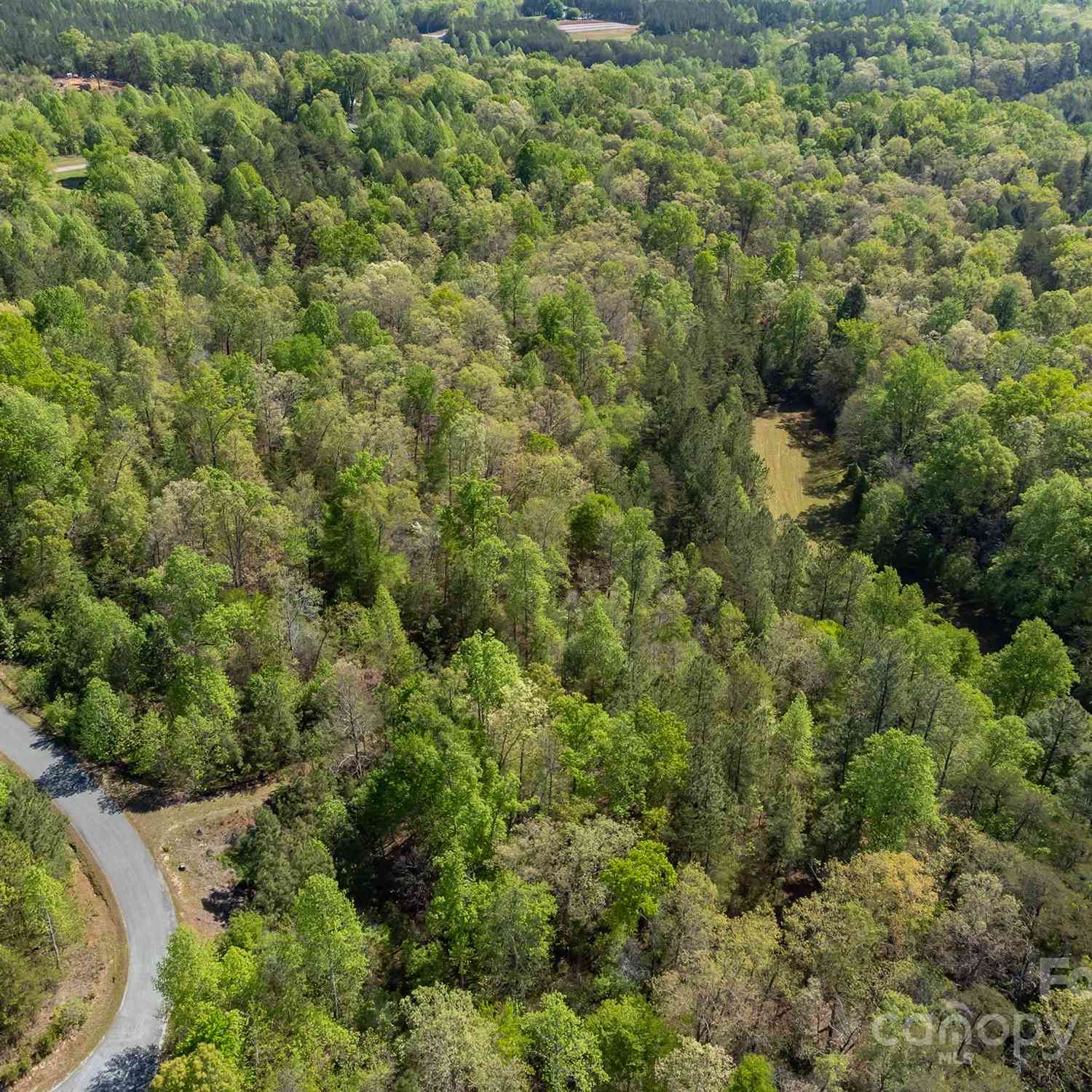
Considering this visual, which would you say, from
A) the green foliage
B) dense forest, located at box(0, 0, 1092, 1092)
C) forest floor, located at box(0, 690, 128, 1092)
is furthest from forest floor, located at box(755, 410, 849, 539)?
forest floor, located at box(0, 690, 128, 1092)

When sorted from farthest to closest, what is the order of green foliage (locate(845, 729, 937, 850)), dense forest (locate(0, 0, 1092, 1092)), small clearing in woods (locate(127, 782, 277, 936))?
green foliage (locate(845, 729, 937, 850)) < small clearing in woods (locate(127, 782, 277, 936)) < dense forest (locate(0, 0, 1092, 1092))

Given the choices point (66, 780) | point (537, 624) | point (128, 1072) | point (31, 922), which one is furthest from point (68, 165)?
point (128, 1072)

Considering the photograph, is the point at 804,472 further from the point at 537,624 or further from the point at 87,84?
the point at 87,84

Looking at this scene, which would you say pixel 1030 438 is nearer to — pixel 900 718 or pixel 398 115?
pixel 900 718

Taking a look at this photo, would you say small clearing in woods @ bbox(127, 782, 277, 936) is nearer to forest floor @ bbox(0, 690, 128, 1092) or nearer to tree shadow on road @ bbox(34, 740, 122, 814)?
tree shadow on road @ bbox(34, 740, 122, 814)

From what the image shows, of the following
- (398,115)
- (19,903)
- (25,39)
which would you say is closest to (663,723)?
(19,903)

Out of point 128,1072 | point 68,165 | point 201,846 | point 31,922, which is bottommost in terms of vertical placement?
point 128,1072
